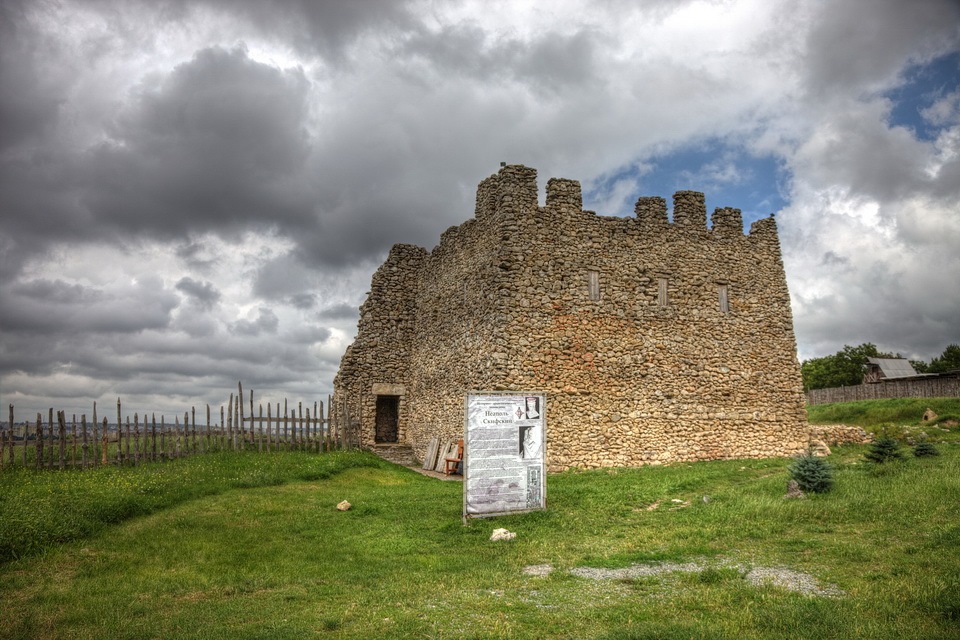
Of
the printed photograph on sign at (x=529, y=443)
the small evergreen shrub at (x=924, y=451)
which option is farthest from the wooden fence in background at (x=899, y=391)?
the printed photograph on sign at (x=529, y=443)

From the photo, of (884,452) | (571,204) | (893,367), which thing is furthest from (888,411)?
(893,367)

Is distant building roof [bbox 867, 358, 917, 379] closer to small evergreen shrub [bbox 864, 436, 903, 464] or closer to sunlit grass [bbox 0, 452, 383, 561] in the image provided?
small evergreen shrub [bbox 864, 436, 903, 464]

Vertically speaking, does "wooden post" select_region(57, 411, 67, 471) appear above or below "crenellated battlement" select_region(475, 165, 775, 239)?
below

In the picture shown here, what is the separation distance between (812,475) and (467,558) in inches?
281

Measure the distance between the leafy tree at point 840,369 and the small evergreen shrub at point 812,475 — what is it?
209 ft

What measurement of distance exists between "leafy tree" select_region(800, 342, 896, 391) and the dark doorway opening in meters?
57.6

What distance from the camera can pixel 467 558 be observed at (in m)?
9.54

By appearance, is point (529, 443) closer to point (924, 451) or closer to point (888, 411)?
point (924, 451)

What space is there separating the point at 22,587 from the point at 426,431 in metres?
16.2

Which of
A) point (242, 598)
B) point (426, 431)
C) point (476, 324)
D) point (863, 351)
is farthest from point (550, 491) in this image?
point (863, 351)

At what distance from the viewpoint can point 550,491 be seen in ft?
48.1

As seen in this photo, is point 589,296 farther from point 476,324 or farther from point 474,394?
point 474,394

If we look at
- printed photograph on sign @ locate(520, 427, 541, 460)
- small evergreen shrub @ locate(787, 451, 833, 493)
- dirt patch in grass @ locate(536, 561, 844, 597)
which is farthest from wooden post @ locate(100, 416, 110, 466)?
small evergreen shrub @ locate(787, 451, 833, 493)

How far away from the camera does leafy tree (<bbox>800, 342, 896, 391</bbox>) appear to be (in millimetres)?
68250
